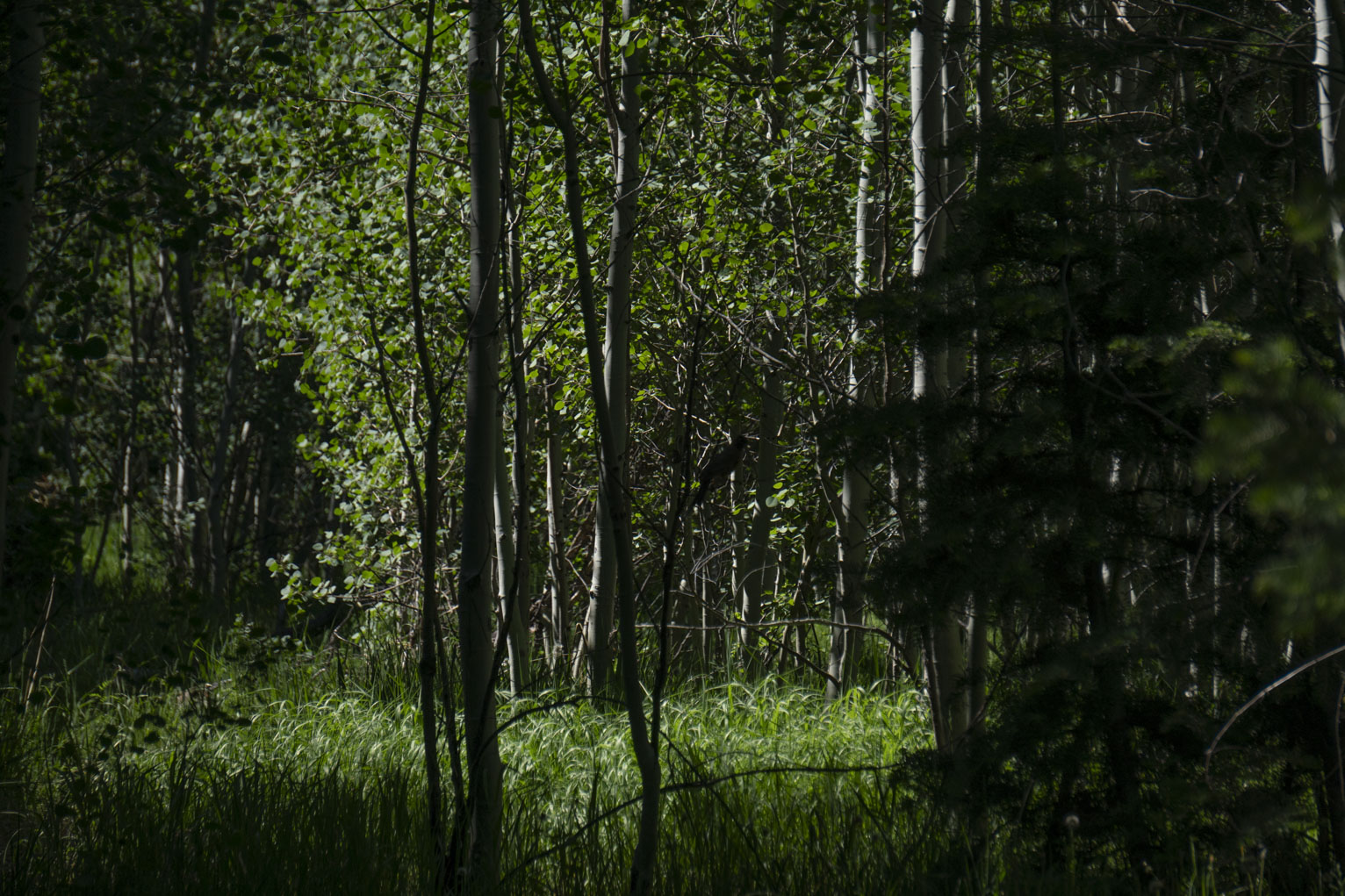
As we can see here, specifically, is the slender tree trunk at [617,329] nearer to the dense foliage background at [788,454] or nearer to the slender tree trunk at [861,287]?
the dense foliage background at [788,454]

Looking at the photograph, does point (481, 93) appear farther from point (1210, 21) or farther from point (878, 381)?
point (878, 381)

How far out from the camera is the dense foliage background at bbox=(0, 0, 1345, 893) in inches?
92.7

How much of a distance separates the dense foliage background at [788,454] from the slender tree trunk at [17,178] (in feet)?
0.07

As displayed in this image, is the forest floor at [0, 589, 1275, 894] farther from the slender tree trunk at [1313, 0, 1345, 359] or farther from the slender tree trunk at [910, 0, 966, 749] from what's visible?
the slender tree trunk at [1313, 0, 1345, 359]

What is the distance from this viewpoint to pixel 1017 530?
246cm

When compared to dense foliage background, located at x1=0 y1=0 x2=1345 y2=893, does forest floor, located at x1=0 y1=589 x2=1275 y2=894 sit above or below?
below

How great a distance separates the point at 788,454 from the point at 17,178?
3.91m

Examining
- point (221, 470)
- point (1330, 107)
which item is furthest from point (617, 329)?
point (221, 470)

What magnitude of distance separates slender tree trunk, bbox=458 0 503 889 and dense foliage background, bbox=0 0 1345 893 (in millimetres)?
14

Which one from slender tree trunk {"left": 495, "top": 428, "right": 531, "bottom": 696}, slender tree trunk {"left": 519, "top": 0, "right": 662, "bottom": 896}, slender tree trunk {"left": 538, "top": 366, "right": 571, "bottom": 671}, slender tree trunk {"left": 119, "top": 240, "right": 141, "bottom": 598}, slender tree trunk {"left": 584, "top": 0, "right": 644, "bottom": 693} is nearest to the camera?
slender tree trunk {"left": 519, "top": 0, "right": 662, "bottom": 896}

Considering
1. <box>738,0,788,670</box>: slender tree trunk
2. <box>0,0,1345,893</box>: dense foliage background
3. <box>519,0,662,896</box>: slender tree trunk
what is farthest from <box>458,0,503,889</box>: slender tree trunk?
<box>738,0,788,670</box>: slender tree trunk

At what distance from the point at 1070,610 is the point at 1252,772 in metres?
0.51

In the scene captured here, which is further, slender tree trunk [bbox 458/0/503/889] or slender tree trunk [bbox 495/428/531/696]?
slender tree trunk [bbox 495/428/531/696]

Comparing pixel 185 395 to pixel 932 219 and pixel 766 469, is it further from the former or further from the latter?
pixel 932 219
